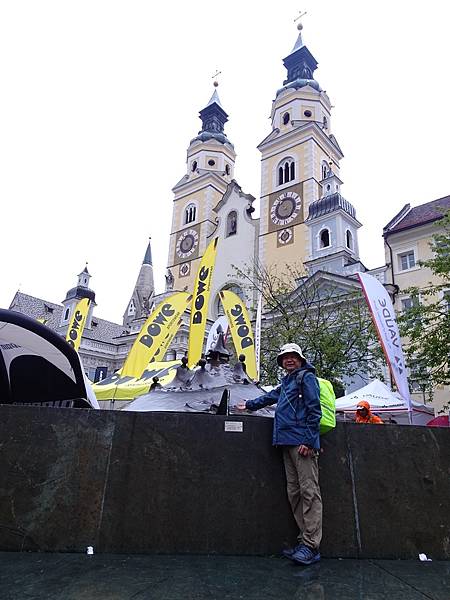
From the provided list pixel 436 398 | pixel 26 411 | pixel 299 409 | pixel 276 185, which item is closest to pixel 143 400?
pixel 26 411

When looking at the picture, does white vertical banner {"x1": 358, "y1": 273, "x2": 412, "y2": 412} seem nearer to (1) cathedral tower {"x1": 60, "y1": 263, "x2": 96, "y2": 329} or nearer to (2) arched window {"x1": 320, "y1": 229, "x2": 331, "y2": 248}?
(2) arched window {"x1": 320, "y1": 229, "x2": 331, "y2": 248}

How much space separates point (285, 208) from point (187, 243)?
11.8 metres

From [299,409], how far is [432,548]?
1653 mm

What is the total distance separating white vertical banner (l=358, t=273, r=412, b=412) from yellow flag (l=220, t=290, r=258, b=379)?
4729 mm

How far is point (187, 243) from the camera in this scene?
43.9 meters

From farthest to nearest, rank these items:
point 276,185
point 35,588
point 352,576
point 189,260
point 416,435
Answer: point 189,260
point 276,185
point 416,435
point 352,576
point 35,588

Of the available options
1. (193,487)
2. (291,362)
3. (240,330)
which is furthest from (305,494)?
(240,330)

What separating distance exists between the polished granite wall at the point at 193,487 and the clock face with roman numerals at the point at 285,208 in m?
32.3

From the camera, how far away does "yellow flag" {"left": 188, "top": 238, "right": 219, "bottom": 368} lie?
11427mm

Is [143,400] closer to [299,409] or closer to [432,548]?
[299,409]

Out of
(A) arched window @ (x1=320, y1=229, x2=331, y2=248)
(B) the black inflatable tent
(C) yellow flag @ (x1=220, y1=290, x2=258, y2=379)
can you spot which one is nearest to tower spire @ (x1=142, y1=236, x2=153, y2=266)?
(A) arched window @ (x1=320, y1=229, x2=331, y2=248)

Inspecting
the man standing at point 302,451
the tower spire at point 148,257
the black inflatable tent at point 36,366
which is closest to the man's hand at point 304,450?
the man standing at point 302,451

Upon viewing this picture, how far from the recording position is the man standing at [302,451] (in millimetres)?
3600

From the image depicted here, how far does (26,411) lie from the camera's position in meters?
3.90
